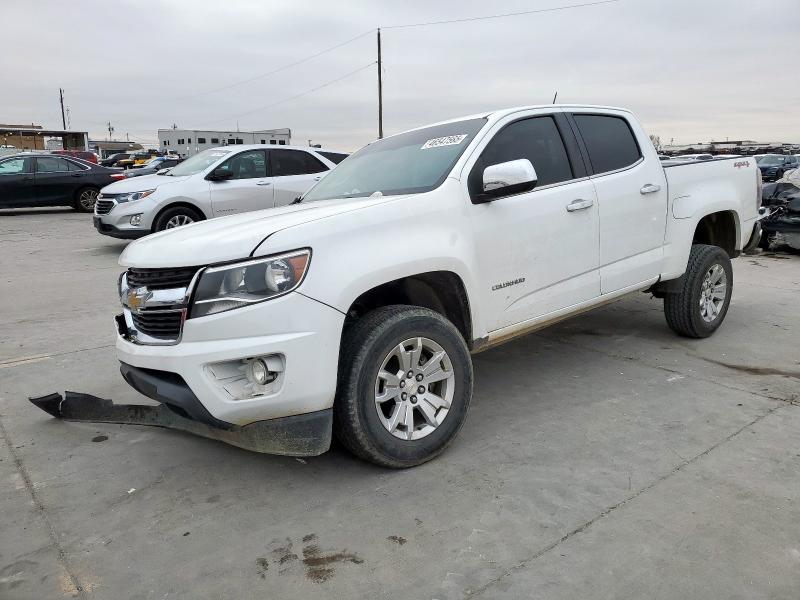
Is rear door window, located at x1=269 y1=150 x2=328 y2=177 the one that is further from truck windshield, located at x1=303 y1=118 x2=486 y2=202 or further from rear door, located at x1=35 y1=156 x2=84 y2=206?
rear door, located at x1=35 y1=156 x2=84 y2=206

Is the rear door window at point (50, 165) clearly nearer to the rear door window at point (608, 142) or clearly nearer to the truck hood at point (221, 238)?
the truck hood at point (221, 238)

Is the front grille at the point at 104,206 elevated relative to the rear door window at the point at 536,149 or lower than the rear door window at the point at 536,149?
lower

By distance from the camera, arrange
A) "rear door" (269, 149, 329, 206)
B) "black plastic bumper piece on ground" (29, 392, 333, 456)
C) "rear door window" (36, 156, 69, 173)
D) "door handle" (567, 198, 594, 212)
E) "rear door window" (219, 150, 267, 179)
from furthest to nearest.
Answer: "rear door window" (36, 156, 69, 173) → "rear door" (269, 149, 329, 206) → "rear door window" (219, 150, 267, 179) → "door handle" (567, 198, 594, 212) → "black plastic bumper piece on ground" (29, 392, 333, 456)

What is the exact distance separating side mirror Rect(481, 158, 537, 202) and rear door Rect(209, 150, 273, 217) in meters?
7.46

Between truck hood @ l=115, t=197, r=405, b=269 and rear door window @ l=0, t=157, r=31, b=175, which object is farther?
rear door window @ l=0, t=157, r=31, b=175

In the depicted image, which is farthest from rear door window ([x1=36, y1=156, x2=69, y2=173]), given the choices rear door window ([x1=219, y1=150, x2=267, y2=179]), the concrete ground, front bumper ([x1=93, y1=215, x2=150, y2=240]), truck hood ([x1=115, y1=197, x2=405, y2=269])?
truck hood ([x1=115, y1=197, x2=405, y2=269])

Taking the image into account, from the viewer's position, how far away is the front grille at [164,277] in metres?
2.86

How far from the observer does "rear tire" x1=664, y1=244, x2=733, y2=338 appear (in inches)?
196

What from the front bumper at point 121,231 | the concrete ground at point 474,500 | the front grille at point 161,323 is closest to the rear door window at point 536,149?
the concrete ground at point 474,500

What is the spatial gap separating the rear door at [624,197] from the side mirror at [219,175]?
22.9 ft

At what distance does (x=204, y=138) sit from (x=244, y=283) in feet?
208

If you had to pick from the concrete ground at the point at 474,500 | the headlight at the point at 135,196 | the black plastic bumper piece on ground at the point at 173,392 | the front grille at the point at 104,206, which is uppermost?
the headlight at the point at 135,196

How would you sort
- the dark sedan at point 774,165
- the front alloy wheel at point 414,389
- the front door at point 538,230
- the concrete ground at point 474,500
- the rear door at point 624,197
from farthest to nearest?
1. the dark sedan at point 774,165
2. the rear door at point 624,197
3. the front door at point 538,230
4. the front alloy wheel at point 414,389
5. the concrete ground at point 474,500

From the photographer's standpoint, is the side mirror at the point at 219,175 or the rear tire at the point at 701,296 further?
the side mirror at the point at 219,175
